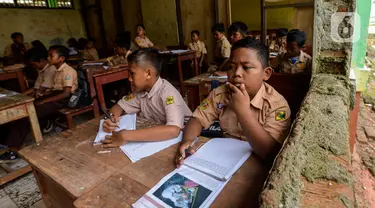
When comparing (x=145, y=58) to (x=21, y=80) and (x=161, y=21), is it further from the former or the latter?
(x=161, y=21)

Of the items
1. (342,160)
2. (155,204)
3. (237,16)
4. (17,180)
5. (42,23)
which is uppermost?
(42,23)

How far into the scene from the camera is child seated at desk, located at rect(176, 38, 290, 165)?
100cm

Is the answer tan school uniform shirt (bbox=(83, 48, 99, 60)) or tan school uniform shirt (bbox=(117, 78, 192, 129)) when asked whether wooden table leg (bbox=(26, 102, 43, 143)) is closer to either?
tan school uniform shirt (bbox=(117, 78, 192, 129))

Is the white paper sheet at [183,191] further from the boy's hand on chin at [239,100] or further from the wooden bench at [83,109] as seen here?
the wooden bench at [83,109]

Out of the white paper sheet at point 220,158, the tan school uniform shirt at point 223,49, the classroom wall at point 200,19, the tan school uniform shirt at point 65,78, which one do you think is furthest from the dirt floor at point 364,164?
the classroom wall at point 200,19

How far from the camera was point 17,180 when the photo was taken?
2.20 meters

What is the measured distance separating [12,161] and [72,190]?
2.18 m

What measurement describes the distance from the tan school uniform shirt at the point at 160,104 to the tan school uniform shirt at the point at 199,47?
4015 millimetres

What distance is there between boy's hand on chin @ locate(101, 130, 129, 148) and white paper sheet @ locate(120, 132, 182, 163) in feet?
0.09

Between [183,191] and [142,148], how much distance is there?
1.31 ft

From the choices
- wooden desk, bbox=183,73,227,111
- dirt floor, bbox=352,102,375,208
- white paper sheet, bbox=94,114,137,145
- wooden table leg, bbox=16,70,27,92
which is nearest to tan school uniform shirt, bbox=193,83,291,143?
white paper sheet, bbox=94,114,137,145

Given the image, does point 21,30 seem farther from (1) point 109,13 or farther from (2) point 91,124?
(2) point 91,124

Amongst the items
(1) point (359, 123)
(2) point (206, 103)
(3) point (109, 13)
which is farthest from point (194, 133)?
(3) point (109, 13)

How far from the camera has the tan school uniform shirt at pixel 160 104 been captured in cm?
136
